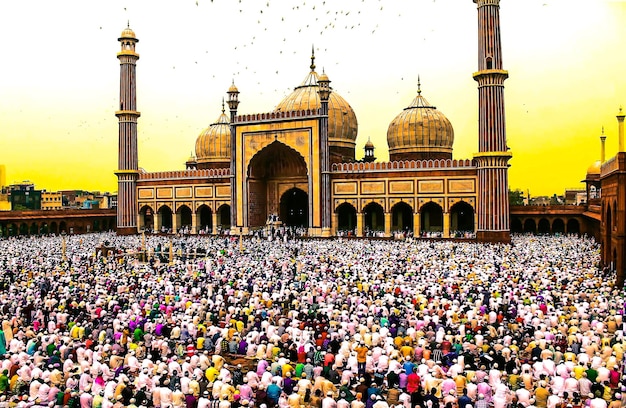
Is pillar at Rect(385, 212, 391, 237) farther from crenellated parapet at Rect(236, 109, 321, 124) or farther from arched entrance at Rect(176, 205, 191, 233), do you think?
arched entrance at Rect(176, 205, 191, 233)

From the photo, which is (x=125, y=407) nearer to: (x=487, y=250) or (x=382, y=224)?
(x=487, y=250)

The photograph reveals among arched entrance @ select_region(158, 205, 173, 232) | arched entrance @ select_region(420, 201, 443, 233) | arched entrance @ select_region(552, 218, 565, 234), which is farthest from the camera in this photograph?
arched entrance @ select_region(158, 205, 173, 232)

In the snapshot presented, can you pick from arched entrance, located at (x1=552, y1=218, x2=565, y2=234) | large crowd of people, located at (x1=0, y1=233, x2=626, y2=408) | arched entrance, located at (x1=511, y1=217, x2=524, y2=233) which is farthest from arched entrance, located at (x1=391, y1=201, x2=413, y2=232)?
large crowd of people, located at (x1=0, y1=233, x2=626, y2=408)

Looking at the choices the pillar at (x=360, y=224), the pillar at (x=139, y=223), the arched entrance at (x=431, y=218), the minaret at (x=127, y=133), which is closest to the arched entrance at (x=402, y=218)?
the arched entrance at (x=431, y=218)

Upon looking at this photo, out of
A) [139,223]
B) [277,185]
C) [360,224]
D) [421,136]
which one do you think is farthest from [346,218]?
[139,223]

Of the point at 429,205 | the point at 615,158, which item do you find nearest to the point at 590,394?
the point at 615,158

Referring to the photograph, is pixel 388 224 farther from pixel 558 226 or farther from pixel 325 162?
pixel 558 226
